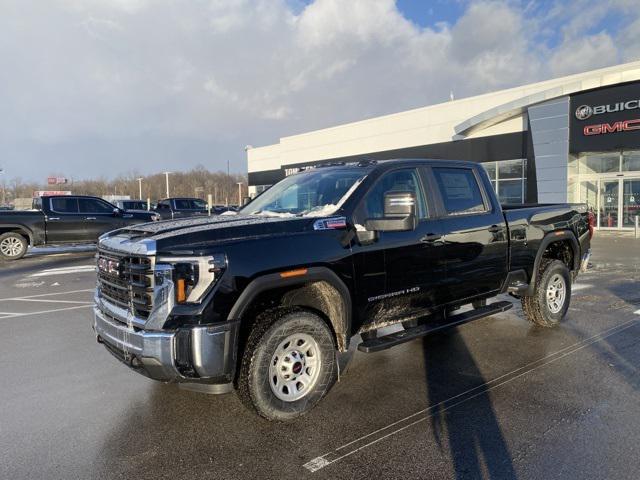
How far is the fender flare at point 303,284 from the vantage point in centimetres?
344

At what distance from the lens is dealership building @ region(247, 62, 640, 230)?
20.9 meters

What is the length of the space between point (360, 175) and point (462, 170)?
4.94 ft

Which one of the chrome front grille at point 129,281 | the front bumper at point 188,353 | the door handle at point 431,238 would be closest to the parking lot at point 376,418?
the front bumper at point 188,353

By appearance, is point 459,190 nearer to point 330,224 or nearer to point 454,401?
point 330,224

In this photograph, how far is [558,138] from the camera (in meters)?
22.7

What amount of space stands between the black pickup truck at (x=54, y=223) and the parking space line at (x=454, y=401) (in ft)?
45.4

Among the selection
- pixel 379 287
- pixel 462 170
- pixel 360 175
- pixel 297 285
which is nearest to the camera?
pixel 297 285

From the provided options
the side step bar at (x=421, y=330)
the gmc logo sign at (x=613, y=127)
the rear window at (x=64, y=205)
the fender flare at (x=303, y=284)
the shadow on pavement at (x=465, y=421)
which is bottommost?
the shadow on pavement at (x=465, y=421)

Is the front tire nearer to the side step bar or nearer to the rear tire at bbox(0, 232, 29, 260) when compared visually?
the side step bar

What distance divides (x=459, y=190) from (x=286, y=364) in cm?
273

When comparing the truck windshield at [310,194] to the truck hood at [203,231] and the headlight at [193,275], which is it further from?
the headlight at [193,275]

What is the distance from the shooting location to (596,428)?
3.59 m

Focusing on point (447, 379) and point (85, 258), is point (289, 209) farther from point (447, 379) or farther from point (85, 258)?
point (85, 258)

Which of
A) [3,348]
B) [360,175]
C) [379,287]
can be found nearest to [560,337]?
[379,287]
